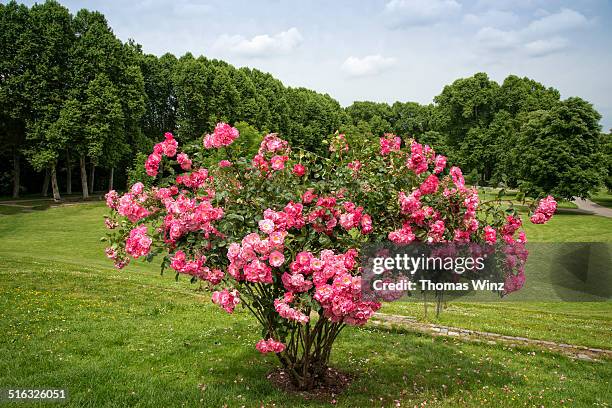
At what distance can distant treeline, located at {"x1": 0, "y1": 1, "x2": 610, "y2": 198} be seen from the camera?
117 ft

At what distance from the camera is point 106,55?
39.1m

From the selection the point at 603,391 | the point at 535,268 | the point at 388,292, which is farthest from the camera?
the point at 535,268

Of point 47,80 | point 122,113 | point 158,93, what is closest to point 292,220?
point 122,113

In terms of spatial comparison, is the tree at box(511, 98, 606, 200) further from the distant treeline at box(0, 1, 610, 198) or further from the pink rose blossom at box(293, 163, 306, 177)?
the pink rose blossom at box(293, 163, 306, 177)

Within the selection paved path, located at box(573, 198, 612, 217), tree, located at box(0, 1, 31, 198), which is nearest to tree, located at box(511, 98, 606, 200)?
paved path, located at box(573, 198, 612, 217)

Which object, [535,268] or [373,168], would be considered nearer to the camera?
[373,168]

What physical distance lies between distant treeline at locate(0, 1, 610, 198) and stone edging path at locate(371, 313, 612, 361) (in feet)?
81.8

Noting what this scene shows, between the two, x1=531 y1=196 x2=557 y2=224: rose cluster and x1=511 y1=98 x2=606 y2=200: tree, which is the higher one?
x1=511 y1=98 x2=606 y2=200: tree

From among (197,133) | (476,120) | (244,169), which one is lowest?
(244,169)

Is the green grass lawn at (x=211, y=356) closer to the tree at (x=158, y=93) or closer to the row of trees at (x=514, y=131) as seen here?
the row of trees at (x=514, y=131)

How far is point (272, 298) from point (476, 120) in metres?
63.5

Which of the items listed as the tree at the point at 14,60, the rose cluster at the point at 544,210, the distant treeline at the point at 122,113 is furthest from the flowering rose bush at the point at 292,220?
the tree at the point at 14,60

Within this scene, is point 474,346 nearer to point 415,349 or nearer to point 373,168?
point 415,349

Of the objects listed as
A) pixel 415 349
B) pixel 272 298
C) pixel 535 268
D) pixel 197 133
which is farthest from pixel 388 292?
pixel 197 133
